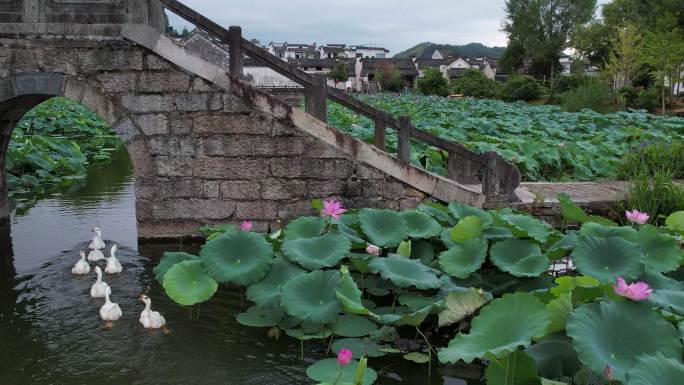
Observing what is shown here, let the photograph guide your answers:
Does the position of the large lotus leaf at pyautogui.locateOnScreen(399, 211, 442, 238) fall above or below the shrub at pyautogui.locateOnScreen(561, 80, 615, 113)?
below

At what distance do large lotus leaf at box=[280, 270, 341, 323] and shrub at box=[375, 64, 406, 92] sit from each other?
5948 centimetres

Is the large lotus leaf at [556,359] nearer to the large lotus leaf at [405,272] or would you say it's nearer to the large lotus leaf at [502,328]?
the large lotus leaf at [502,328]

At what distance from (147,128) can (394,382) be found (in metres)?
4.02

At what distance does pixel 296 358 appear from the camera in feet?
12.9

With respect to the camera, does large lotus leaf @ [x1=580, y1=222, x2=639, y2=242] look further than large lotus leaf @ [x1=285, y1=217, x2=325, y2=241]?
No

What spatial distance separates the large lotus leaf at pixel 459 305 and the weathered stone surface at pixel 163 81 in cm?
379

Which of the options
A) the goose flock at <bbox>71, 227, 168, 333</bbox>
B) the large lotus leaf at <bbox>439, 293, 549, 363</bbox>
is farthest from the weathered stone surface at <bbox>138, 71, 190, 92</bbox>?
the large lotus leaf at <bbox>439, 293, 549, 363</bbox>

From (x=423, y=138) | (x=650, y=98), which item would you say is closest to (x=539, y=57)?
(x=650, y=98)

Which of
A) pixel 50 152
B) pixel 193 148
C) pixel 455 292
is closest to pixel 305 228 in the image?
pixel 455 292

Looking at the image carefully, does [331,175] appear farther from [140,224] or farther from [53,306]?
[53,306]

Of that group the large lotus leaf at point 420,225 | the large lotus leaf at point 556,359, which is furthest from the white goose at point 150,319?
the large lotus leaf at point 556,359

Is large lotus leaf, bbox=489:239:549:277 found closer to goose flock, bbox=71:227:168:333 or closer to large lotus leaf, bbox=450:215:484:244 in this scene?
large lotus leaf, bbox=450:215:484:244

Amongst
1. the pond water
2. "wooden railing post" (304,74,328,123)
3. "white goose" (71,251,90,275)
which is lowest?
the pond water

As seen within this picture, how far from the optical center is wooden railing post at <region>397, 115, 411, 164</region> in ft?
20.6
